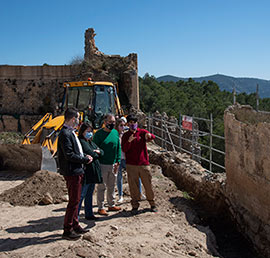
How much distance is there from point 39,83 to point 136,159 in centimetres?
1797

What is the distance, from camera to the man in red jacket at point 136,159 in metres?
6.09

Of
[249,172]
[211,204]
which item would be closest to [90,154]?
[249,172]

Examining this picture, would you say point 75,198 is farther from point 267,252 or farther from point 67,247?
point 267,252

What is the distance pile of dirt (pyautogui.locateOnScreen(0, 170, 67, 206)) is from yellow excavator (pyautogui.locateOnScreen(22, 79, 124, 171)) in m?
2.11

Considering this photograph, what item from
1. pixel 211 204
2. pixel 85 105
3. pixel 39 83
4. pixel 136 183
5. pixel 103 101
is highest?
pixel 39 83

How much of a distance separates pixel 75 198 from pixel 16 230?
4.51 ft

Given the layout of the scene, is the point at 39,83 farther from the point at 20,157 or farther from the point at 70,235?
the point at 70,235

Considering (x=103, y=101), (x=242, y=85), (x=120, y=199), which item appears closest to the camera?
(x=120, y=199)

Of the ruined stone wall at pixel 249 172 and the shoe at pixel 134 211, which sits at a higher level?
the ruined stone wall at pixel 249 172

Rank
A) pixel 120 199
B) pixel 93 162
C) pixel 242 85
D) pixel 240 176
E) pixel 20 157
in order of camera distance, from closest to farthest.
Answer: pixel 93 162 → pixel 240 176 → pixel 120 199 → pixel 20 157 → pixel 242 85

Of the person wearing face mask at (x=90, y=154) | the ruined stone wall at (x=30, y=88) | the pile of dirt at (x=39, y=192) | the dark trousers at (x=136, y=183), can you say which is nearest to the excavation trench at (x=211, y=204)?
the dark trousers at (x=136, y=183)

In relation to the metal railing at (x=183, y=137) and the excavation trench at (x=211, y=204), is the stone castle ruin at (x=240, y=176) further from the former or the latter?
the metal railing at (x=183, y=137)

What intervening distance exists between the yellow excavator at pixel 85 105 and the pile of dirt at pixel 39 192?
2.11 meters

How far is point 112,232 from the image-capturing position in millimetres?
5105
